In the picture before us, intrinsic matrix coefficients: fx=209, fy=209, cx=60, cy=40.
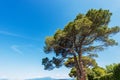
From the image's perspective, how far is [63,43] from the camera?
2609 cm

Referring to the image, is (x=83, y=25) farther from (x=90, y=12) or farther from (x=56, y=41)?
(x=56, y=41)

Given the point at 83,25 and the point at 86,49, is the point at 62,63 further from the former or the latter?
the point at 83,25

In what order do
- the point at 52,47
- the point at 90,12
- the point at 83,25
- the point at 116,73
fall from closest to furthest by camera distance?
1. the point at 116,73
2. the point at 83,25
3. the point at 90,12
4. the point at 52,47

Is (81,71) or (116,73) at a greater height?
(81,71)

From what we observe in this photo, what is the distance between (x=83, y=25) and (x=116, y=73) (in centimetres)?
720

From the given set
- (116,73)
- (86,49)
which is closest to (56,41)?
(86,49)

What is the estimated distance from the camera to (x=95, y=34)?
2491cm

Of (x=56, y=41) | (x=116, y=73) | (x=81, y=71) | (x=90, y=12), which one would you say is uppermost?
(x=90, y=12)

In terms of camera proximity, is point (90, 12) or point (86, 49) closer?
point (90, 12)

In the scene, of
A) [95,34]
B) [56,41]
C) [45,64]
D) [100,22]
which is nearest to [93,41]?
[95,34]

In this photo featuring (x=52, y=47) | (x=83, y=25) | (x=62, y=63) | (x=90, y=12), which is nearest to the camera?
(x=83, y=25)

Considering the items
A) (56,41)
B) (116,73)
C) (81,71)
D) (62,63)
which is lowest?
(116,73)

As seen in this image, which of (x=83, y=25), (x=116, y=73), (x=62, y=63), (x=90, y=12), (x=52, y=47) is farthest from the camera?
(x=62, y=63)

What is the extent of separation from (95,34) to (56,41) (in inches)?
188
